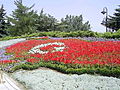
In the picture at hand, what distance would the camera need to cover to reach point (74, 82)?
20.7 ft

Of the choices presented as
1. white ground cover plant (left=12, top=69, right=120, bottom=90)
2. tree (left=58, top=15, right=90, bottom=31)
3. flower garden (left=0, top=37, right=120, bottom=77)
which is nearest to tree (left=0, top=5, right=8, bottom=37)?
tree (left=58, top=15, right=90, bottom=31)

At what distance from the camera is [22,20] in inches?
1399

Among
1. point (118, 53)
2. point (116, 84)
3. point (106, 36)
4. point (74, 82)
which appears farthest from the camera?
point (106, 36)

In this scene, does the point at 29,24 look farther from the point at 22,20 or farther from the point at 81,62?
the point at 81,62

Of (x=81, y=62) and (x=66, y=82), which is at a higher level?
(x=81, y=62)

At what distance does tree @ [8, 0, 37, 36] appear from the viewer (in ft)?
116

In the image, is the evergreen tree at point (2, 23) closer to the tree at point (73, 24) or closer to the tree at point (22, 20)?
the tree at point (22, 20)

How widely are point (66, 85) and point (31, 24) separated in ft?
105

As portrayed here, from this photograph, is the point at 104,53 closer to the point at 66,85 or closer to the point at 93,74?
the point at 93,74

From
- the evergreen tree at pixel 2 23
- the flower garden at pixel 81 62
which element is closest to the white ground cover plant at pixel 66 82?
the flower garden at pixel 81 62

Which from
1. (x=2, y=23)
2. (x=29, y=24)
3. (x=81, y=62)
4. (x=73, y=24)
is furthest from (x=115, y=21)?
(x=81, y=62)

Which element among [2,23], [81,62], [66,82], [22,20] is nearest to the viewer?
[66,82]

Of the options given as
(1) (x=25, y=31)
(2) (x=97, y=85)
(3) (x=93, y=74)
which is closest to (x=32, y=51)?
(3) (x=93, y=74)

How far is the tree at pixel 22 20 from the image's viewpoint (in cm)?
3547
